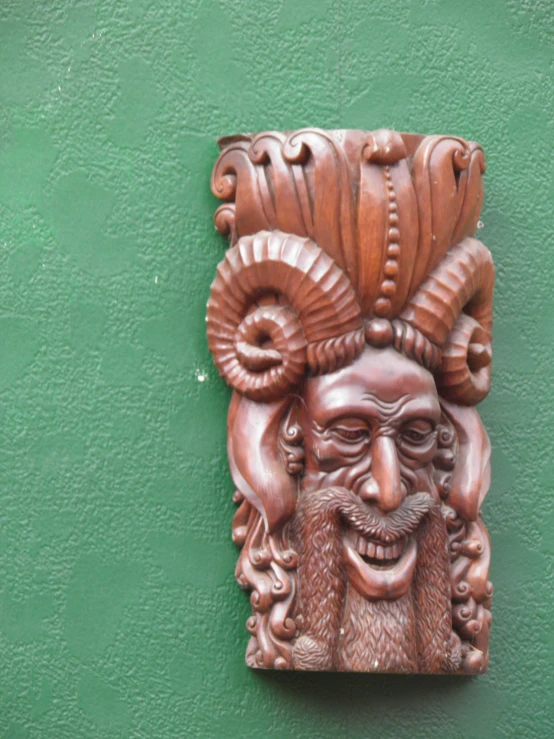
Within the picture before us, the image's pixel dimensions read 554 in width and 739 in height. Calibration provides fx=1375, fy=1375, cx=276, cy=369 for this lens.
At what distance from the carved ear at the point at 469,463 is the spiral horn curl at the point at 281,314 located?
18 centimetres

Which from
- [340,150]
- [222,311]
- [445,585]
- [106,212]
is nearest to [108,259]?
[106,212]

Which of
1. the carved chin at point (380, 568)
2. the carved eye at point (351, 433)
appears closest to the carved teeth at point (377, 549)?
the carved chin at point (380, 568)

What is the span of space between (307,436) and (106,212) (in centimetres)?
40

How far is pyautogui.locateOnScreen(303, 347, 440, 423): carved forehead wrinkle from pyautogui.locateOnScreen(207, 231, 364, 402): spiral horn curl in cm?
2

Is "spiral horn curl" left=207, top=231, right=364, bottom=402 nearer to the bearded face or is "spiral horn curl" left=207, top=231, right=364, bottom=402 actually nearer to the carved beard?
the bearded face

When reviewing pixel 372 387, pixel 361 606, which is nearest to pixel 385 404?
pixel 372 387

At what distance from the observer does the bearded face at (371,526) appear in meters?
1.62

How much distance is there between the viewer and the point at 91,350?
69.5 inches

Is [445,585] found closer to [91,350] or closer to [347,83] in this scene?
[91,350]

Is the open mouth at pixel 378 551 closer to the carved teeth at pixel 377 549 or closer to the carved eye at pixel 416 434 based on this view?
the carved teeth at pixel 377 549

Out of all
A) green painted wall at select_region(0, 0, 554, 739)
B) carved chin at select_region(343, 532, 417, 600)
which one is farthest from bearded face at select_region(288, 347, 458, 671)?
green painted wall at select_region(0, 0, 554, 739)

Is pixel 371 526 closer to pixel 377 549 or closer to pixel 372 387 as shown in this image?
pixel 377 549

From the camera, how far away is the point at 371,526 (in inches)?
63.9

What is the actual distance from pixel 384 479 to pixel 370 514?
46 millimetres
